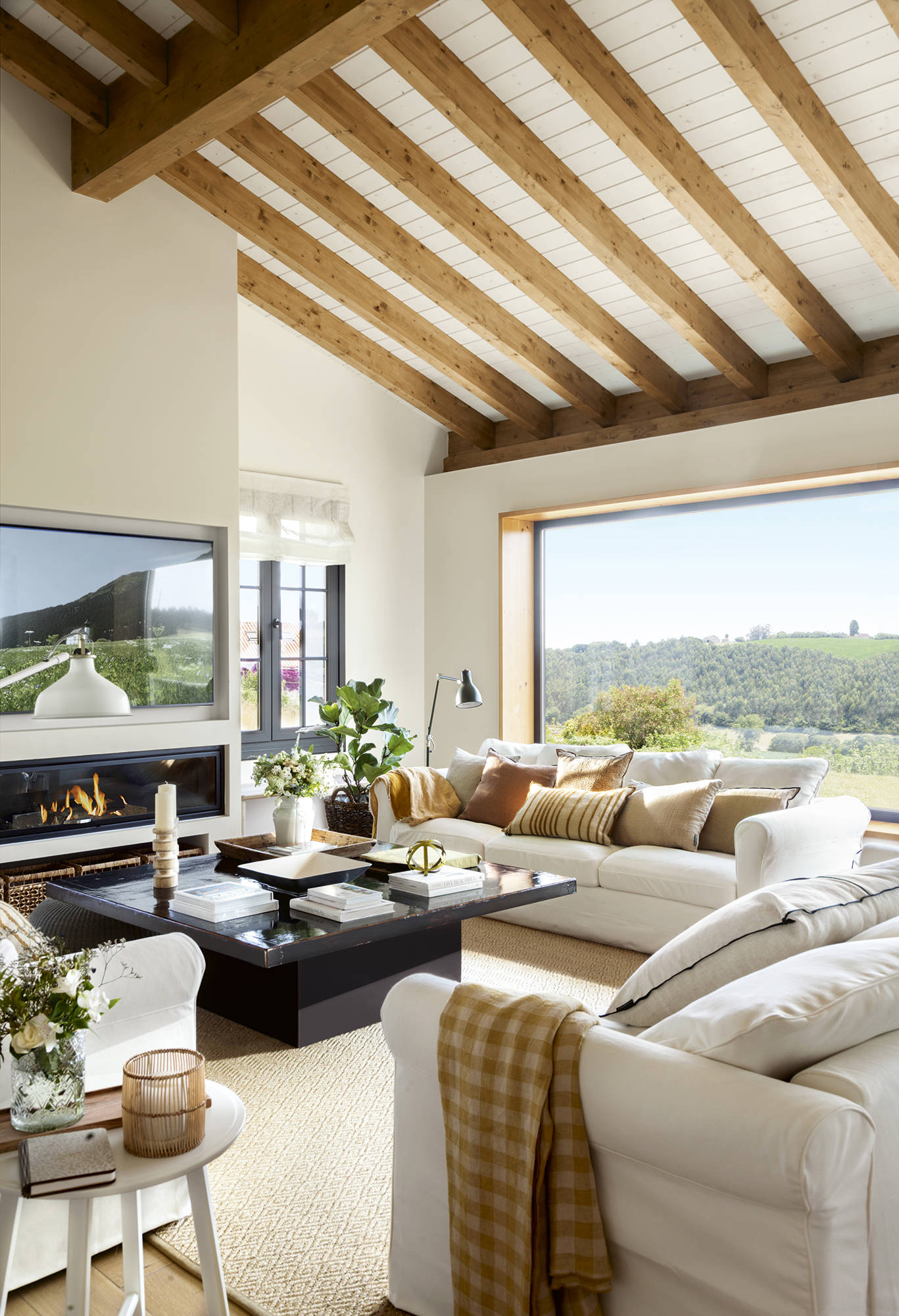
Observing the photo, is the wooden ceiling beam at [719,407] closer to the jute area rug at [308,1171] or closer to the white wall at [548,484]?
the white wall at [548,484]

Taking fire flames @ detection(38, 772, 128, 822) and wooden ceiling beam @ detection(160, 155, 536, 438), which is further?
wooden ceiling beam @ detection(160, 155, 536, 438)

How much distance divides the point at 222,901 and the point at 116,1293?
1.21 metres

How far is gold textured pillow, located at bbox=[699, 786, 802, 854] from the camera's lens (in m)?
4.21

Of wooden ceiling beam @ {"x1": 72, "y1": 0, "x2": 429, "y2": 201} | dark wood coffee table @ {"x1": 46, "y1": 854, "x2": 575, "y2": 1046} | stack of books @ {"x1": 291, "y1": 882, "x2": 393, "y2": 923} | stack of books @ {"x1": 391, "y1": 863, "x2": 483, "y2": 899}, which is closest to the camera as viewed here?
dark wood coffee table @ {"x1": 46, "y1": 854, "x2": 575, "y2": 1046}

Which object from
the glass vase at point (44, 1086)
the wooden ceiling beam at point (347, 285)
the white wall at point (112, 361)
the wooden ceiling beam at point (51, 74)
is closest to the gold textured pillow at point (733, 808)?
the white wall at point (112, 361)

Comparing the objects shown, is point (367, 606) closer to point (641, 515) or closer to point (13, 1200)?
point (641, 515)

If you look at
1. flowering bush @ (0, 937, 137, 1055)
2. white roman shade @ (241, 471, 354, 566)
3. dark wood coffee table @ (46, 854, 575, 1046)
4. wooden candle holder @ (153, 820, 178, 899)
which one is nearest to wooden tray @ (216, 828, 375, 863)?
dark wood coffee table @ (46, 854, 575, 1046)

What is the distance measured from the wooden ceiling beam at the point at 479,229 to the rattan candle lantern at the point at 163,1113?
12.9 feet

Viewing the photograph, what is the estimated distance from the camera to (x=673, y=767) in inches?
185

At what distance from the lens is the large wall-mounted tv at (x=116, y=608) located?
4488 millimetres

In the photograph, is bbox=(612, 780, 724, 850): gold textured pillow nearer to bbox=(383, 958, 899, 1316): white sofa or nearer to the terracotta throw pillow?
the terracotta throw pillow

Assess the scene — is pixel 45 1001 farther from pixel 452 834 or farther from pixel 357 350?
pixel 357 350

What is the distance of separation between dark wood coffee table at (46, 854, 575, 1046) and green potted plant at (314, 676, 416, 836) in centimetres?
204

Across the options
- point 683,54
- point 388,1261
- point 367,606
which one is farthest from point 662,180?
point 388,1261
